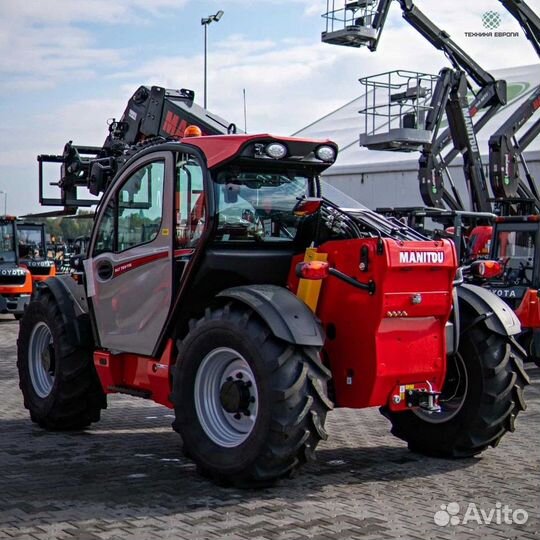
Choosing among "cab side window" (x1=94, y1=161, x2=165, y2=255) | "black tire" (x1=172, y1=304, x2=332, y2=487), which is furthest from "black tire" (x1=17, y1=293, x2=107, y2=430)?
"black tire" (x1=172, y1=304, x2=332, y2=487)

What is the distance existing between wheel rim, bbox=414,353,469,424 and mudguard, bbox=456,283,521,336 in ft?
1.16

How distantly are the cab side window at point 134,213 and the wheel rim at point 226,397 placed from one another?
1.24 meters

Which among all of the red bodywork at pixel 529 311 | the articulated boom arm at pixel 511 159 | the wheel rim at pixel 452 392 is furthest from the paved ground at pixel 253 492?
the articulated boom arm at pixel 511 159

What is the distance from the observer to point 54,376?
8.02 m

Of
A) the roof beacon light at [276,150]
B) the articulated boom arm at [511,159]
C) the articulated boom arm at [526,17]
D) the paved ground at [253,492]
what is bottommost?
the paved ground at [253,492]

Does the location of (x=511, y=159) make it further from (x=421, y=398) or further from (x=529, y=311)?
(x=421, y=398)

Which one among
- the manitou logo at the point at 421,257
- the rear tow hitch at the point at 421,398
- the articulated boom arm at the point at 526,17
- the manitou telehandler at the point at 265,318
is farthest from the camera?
the articulated boom arm at the point at 526,17

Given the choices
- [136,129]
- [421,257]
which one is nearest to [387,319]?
[421,257]

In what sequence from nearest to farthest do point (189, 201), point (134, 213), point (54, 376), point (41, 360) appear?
point (189, 201)
point (134, 213)
point (54, 376)
point (41, 360)

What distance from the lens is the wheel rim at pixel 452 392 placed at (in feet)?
22.7

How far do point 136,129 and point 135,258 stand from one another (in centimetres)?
259

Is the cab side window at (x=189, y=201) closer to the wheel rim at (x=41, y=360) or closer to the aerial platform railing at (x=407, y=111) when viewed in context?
the wheel rim at (x=41, y=360)

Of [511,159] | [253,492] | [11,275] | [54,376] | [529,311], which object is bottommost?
[253,492]

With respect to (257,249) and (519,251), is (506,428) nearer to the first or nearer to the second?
(257,249)
